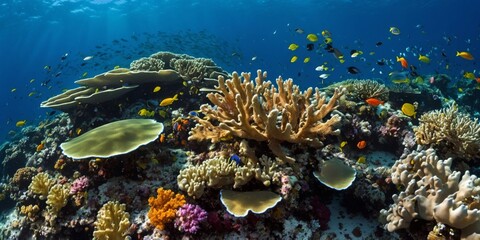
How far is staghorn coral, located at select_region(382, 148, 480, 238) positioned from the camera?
3.19 metres

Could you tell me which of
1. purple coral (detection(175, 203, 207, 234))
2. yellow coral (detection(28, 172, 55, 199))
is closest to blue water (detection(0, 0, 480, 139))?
yellow coral (detection(28, 172, 55, 199))

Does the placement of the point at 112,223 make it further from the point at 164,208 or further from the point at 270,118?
the point at 270,118

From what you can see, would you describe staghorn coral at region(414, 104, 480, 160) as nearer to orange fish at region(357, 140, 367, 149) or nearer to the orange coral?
orange fish at region(357, 140, 367, 149)

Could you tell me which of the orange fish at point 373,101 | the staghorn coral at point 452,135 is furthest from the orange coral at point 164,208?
the orange fish at point 373,101

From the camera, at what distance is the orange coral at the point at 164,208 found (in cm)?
403

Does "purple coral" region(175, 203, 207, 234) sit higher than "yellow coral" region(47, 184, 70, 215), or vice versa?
"purple coral" region(175, 203, 207, 234)

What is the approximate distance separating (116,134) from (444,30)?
387ft

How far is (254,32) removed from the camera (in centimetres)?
9362

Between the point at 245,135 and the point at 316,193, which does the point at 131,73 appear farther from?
the point at 316,193

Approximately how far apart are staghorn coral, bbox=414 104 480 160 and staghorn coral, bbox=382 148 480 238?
177 centimetres

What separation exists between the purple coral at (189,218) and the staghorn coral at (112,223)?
→ 828 millimetres

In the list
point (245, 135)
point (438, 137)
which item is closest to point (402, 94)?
point (438, 137)

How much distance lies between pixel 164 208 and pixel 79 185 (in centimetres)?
202

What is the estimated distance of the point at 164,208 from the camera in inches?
A: 163
